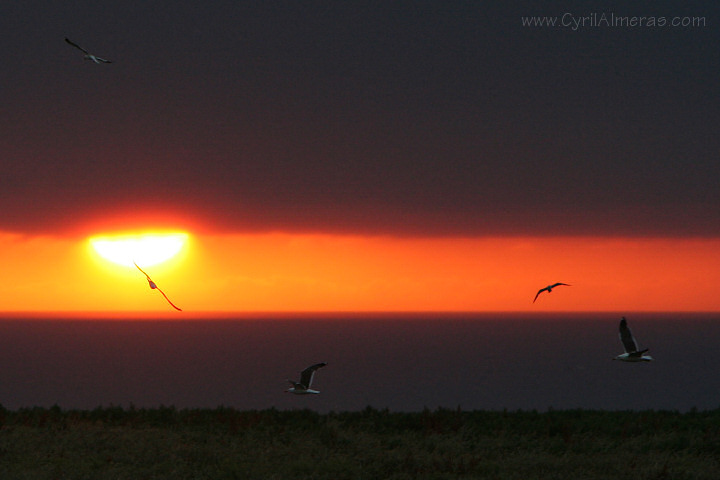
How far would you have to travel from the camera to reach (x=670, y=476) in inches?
850

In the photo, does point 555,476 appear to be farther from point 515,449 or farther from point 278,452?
point 278,452

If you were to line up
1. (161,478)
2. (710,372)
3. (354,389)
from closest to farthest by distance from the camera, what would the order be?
(161,478) → (354,389) → (710,372)

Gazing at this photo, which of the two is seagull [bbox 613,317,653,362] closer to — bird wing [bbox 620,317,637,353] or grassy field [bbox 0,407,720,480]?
bird wing [bbox 620,317,637,353]

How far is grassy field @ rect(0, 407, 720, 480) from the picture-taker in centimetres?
2169

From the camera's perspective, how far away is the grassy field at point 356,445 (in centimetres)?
2169

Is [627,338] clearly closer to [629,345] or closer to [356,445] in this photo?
[629,345]

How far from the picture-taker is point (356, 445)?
25.2 m

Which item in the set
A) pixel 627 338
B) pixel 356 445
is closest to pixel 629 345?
pixel 627 338

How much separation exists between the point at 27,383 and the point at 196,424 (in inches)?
5912

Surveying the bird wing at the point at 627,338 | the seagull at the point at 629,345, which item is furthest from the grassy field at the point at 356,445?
the bird wing at the point at 627,338

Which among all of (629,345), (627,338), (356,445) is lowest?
(356,445)

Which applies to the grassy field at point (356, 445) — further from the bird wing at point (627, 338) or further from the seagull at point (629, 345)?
the bird wing at point (627, 338)

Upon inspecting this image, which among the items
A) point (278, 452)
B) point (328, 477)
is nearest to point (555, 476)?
point (328, 477)

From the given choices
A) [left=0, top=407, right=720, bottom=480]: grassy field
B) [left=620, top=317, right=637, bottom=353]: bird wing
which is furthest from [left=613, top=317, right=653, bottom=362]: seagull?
[left=0, top=407, right=720, bottom=480]: grassy field
